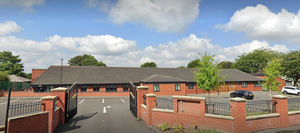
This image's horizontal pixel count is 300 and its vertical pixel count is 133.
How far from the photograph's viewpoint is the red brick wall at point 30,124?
6259 mm

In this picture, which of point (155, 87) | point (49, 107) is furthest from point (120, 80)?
point (49, 107)

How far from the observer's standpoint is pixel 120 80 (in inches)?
1276

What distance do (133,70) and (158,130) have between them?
97.9ft

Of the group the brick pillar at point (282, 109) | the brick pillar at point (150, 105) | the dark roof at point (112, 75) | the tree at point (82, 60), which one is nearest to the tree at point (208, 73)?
the dark roof at point (112, 75)

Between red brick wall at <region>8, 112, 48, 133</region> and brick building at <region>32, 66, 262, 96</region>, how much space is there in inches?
834

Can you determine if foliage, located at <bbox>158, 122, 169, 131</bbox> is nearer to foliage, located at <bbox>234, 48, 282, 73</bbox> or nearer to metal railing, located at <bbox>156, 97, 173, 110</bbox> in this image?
metal railing, located at <bbox>156, 97, 173, 110</bbox>

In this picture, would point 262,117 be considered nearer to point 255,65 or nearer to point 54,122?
point 54,122

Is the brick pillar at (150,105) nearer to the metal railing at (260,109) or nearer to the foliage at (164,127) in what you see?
the foliage at (164,127)

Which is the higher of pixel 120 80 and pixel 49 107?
pixel 120 80

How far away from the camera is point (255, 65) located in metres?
65.8

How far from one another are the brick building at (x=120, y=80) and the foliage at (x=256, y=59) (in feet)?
101

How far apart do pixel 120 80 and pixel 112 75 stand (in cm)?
315

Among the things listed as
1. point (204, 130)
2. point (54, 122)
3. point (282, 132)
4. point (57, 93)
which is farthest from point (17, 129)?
point (282, 132)

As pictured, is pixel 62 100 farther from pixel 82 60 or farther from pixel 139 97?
pixel 82 60
